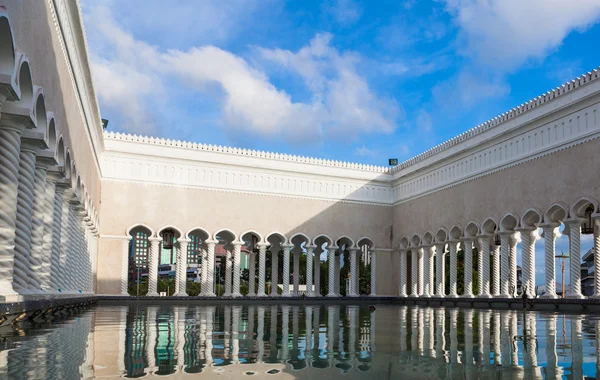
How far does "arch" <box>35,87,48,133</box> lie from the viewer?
8859 millimetres

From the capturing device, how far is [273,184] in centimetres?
2686

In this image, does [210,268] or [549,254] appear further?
[210,268]

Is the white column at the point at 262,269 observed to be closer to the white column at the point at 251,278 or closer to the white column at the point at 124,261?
the white column at the point at 251,278

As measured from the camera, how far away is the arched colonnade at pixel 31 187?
764cm

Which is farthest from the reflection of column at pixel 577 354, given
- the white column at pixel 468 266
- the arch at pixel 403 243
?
the arch at pixel 403 243

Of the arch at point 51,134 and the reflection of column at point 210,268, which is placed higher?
the arch at point 51,134

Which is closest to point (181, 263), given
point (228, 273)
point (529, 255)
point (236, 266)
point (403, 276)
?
point (236, 266)

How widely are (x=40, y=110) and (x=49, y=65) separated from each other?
1.13 metres

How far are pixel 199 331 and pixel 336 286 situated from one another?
2138 centimetres

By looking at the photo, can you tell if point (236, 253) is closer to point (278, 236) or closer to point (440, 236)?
point (278, 236)

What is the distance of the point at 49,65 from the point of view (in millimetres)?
10062

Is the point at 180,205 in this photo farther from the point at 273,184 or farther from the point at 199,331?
the point at 199,331

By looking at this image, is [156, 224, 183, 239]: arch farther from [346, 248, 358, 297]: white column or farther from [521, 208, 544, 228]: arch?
[521, 208, 544, 228]: arch

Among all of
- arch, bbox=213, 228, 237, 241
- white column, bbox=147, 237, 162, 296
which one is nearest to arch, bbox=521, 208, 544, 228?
arch, bbox=213, 228, 237, 241
